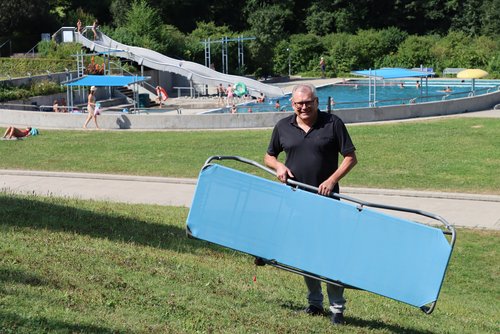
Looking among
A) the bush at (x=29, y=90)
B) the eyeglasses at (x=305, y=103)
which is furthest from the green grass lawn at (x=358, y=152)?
the eyeglasses at (x=305, y=103)

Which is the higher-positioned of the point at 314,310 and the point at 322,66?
the point at 322,66

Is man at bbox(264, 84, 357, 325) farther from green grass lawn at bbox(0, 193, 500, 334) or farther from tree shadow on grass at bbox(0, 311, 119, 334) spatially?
tree shadow on grass at bbox(0, 311, 119, 334)

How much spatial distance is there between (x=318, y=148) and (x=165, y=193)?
10.4 m

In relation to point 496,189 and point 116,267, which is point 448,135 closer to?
point 496,189

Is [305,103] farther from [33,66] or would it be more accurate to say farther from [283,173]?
[33,66]

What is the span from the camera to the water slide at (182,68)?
4272 cm

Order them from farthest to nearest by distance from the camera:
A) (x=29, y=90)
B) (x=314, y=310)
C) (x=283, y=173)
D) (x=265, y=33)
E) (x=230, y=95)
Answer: (x=265, y=33) < (x=230, y=95) < (x=29, y=90) < (x=314, y=310) < (x=283, y=173)

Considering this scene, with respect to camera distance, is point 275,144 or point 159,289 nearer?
point 275,144

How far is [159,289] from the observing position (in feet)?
24.1

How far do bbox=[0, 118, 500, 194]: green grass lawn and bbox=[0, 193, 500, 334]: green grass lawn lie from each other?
6.51m

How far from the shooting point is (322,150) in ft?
22.3

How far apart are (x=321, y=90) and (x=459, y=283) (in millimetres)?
39281

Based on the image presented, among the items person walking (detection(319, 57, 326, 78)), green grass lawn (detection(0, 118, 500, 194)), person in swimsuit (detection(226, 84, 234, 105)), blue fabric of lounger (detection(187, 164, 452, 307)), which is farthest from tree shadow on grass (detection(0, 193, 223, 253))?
person walking (detection(319, 57, 326, 78))

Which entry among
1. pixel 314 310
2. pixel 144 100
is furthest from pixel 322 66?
pixel 314 310
